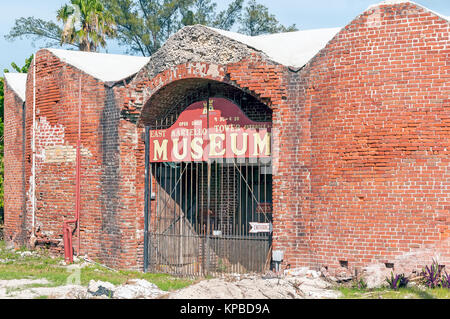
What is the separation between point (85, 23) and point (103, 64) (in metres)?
11.5

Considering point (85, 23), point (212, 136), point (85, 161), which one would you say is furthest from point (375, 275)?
point (85, 23)

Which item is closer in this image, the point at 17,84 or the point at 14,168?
the point at 14,168

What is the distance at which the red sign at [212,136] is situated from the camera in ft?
38.7

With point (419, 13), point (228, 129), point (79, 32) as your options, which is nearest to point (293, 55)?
point (228, 129)

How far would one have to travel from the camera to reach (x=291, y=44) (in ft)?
42.7

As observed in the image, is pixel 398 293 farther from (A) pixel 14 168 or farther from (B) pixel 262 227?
(A) pixel 14 168

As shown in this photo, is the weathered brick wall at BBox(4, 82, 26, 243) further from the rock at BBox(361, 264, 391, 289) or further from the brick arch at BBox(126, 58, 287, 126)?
the rock at BBox(361, 264, 391, 289)

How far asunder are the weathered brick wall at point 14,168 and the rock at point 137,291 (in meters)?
7.04

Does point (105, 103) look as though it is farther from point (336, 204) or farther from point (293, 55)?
point (336, 204)

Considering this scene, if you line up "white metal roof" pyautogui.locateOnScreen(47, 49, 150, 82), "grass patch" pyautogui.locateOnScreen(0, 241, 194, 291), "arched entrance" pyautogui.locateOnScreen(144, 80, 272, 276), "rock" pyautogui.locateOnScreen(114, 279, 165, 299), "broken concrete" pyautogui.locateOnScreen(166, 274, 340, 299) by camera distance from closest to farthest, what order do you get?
"broken concrete" pyautogui.locateOnScreen(166, 274, 340, 299) → "rock" pyautogui.locateOnScreen(114, 279, 165, 299) → "grass patch" pyautogui.locateOnScreen(0, 241, 194, 291) → "arched entrance" pyautogui.locateOnScreen(144, 80, 272, 276) → "white metal roof" pyautogui.locateOnScreen(47, 49, 150, 82)

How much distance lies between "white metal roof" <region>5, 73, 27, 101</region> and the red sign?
532cm

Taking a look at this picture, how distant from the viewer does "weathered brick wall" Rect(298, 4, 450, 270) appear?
982 cm

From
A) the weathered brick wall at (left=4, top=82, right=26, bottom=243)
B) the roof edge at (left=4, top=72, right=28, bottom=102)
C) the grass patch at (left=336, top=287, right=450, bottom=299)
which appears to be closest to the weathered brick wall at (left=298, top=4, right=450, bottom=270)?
the grass patch at (left=336, top=287, right=450, bottom=299)

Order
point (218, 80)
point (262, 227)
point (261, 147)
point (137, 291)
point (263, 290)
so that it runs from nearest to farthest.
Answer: point (263, 290)
point (137, 291)
point (262, 227)
point (261, 147)
point (218, 80)
